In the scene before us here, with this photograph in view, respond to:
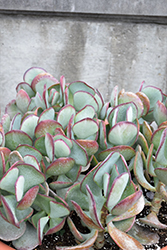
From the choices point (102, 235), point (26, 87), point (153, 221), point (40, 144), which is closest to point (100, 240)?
point (102, 235)

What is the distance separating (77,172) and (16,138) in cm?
13

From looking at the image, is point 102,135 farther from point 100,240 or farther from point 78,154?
point 100,240

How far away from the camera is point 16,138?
1.66ft

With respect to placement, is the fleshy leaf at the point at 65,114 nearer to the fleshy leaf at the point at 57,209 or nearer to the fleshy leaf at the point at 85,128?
the fleshy leaf at the point at 85,128

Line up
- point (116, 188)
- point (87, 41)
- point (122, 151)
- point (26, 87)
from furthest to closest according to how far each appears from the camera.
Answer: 1. point (87, 41)
2. point (26, 87)
3. point (122, 151)
4. point (116, 188)

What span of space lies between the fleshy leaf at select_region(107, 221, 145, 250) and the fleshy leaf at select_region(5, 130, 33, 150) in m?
0.21

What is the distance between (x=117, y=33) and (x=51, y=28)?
0.40 m

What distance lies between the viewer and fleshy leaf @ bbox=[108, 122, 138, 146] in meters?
0.48

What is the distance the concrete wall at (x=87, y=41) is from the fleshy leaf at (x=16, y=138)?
1.21 meters

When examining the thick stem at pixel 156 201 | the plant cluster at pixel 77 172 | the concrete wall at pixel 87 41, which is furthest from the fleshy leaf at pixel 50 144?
the concrete wall at pixel 87 41

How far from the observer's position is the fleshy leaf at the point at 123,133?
0.48 metres

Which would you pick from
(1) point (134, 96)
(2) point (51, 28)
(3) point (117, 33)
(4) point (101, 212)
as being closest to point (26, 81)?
(1) point (134, 96)

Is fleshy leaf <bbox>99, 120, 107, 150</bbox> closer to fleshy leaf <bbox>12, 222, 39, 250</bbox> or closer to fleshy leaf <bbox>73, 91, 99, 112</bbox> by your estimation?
Answer: fleshy leaf <bbox>73, 91, 99, 112</bbox>

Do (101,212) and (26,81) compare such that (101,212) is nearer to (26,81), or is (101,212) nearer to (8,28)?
(26,81)
